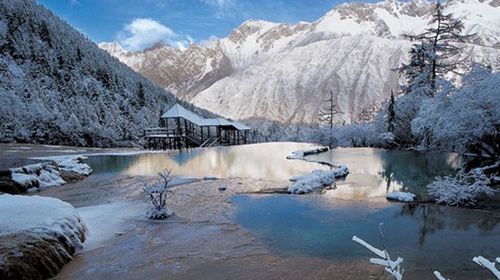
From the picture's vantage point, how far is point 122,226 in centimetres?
973

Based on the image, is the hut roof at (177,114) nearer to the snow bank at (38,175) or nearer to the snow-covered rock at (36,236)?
the snow bank at (38,175)

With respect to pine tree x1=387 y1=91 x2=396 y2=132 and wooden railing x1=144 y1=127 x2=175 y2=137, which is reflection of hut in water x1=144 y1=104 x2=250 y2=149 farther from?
pine tree x1=387 y1=91 x2=396 y2=132

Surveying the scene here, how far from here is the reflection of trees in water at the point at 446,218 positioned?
30.5 feet

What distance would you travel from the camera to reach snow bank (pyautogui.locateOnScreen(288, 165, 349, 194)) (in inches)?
556

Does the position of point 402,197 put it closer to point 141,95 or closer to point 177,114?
point 177,114

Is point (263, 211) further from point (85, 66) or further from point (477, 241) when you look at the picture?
point (85, 66)

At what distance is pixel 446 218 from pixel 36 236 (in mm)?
10396

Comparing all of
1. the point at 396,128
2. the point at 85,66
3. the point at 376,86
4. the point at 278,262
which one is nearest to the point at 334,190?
the point at 278,262

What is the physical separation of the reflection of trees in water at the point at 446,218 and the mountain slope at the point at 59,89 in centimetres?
4689

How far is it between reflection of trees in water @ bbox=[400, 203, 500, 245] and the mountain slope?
46.9m

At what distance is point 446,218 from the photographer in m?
10.1

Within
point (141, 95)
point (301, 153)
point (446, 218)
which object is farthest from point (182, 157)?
point (141, 95)

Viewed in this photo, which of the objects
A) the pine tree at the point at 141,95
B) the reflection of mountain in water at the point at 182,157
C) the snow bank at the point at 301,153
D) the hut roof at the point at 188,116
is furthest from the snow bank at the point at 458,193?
the pine tree at the point at 141,95

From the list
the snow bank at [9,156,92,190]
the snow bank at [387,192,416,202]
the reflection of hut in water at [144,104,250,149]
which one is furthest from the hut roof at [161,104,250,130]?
the snow bank at [387,192,416,202]
